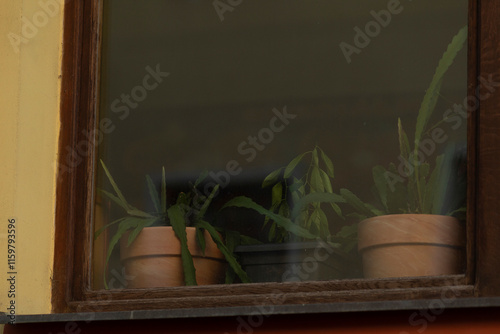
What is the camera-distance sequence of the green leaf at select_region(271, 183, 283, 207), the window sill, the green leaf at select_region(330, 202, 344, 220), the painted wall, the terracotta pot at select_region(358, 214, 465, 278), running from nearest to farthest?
the window sill
the terracotta pot at select_region(358, 214, 465, 278)
the painted wall
the green leaf at select_region(330, 202, 344, 220)
the green leaf at select_region(271, 183, 283, 207)

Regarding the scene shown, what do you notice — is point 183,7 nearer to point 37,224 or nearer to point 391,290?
point 37,224

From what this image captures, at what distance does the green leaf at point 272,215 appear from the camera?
6.86ft

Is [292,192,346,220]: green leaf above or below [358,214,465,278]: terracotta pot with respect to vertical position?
above

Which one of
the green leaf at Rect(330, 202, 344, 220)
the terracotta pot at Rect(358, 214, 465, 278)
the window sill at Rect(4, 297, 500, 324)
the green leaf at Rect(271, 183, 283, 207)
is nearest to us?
the window sill at Rect(4, 297, 500, 324)

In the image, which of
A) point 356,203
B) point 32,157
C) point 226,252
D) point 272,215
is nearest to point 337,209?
point 356,203

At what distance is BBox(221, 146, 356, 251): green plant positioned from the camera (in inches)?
81.3

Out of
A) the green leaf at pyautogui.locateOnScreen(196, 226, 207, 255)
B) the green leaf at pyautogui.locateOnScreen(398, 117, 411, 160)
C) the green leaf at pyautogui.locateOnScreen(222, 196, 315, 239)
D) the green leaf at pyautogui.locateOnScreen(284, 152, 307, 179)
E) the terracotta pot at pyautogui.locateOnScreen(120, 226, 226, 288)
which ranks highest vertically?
the green leaf at pyautogui.locateOnScreen(398, 117, 411, 160)

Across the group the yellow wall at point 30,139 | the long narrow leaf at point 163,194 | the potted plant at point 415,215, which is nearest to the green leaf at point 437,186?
the potted plant at point 415,215

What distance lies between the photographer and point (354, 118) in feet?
8.04

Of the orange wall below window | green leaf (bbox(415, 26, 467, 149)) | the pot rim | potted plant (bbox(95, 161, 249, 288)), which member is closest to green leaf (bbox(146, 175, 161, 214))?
potted plant (bbox(95, 161, 249, 288))

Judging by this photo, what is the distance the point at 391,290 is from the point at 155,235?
619mm

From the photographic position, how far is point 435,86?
2.04 m

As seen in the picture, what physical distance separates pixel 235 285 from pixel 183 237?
0.24 metres

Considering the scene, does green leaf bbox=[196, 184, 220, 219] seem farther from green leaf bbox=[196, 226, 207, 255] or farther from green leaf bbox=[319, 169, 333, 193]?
green leaf bbox=[319, 169, 333, 193]
